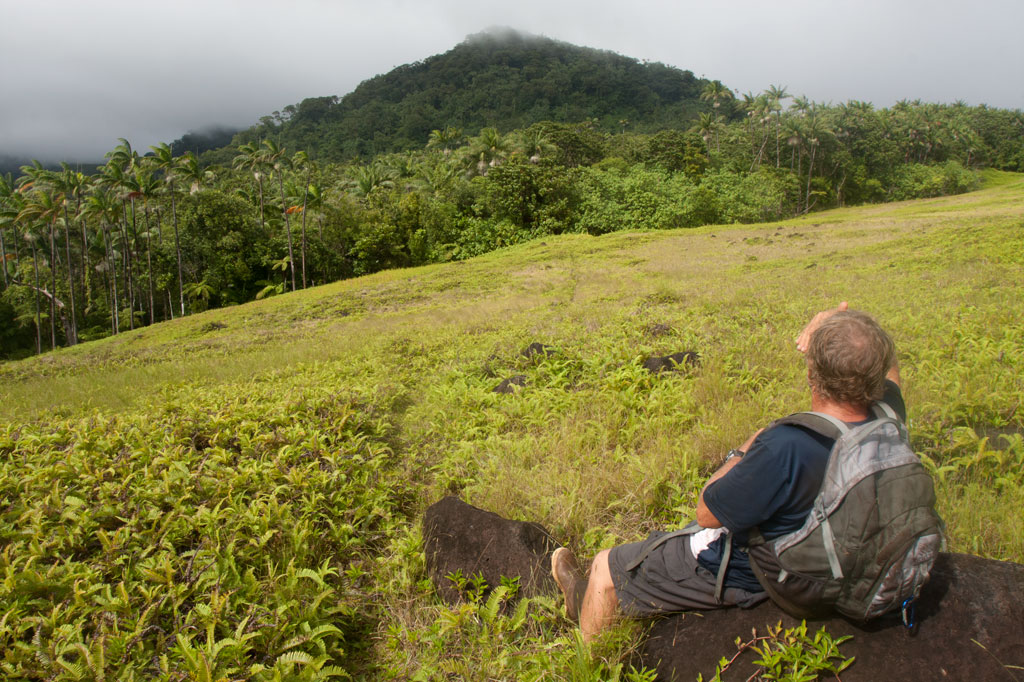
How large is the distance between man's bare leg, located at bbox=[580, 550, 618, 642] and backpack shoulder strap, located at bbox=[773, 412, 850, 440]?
114cm

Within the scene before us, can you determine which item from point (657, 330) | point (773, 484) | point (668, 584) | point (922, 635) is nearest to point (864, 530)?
point (773, 484)

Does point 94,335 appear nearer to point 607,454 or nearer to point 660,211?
point 660,211

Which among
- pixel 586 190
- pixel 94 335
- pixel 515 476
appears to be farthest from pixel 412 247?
pixel 515 476

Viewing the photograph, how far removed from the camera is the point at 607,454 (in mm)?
4121

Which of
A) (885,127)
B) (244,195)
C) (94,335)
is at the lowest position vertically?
(94,335)

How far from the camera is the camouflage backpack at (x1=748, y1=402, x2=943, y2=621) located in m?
1.65

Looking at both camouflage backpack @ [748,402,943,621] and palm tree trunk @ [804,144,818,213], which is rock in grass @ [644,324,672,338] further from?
palm tree trunk @ [804,144,818,213]

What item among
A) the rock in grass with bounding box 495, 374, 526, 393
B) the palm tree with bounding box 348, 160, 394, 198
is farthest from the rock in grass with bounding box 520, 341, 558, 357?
the palm tree with bounding box 348, 160, 394, 198

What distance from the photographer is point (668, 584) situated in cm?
228

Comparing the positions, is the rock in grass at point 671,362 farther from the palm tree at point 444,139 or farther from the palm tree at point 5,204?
the palm tree at point 444,139

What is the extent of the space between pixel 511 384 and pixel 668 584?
151 inches

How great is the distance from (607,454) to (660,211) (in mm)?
36150

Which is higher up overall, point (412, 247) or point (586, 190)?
point (586, 190)

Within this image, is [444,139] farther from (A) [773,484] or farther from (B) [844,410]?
(A) [773,484]
